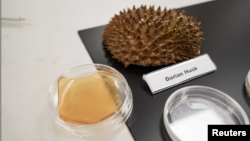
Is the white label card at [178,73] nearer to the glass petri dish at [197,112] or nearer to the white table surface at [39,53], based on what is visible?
the glass petri dish at [197,112]

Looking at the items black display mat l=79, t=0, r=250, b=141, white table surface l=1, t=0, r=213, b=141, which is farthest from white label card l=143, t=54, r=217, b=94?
white table surface l=1, t=0, r=213, b=141

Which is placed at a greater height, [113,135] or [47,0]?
[47,0]

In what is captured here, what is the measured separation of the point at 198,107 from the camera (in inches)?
21.9

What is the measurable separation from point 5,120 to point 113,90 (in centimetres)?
35

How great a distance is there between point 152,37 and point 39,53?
504 mm

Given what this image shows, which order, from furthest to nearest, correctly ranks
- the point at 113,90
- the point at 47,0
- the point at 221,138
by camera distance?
the point at 47,0 → the point at 113,90 → the point at 221,138

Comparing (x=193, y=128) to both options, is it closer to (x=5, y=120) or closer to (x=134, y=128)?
(x=134, y=128)

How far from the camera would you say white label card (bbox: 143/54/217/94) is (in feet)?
1.98

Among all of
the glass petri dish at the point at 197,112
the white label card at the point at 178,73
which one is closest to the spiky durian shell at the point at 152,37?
the white label card at the point at 178,73

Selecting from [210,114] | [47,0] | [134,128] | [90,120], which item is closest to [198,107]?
[210,114]

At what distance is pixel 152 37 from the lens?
1.87 feet

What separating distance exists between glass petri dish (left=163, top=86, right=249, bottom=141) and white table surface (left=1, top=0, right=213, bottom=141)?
0.46 ft

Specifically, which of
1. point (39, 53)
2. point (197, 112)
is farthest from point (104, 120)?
point (39, 53)

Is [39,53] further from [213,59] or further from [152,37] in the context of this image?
[213,59]
